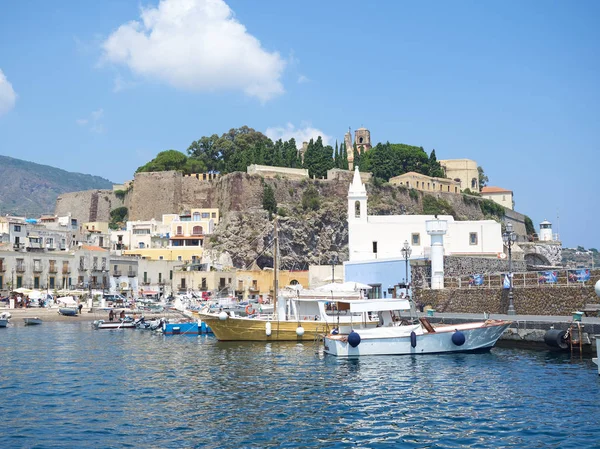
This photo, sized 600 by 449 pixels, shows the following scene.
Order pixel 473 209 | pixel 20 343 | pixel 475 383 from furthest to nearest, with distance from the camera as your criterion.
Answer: pixel 473 209 < pixel 20 343 < pixel 475 383

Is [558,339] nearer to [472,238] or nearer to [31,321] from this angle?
[472,238]

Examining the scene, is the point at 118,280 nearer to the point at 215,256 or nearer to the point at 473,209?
the point at 215,256

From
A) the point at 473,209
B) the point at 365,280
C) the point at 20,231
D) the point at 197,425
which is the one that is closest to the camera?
the point at 197,425

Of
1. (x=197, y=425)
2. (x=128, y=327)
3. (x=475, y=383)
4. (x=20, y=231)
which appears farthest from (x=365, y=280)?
(x=20, y=231)

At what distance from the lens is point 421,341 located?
25.8m

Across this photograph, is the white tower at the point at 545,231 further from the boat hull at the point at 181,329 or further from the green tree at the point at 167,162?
the boat hull at the point at 181,329

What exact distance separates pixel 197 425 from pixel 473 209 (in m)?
84.6

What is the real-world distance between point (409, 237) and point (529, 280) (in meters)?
17.6

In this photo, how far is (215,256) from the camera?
73.8 metres

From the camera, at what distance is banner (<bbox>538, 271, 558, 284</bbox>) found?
98.6ft

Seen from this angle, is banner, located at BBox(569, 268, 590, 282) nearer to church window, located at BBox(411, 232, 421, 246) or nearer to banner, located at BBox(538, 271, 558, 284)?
banner, located at BBox(538, 271, 558, 284)

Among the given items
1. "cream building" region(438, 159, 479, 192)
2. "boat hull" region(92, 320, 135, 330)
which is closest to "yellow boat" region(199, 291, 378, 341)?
"boat hull" region(92, 320, 135, 330)

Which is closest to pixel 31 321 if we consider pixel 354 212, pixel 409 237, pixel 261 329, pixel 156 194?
pixel 261 329

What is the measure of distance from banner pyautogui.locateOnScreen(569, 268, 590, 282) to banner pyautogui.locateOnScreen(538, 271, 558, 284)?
32.5 inches
